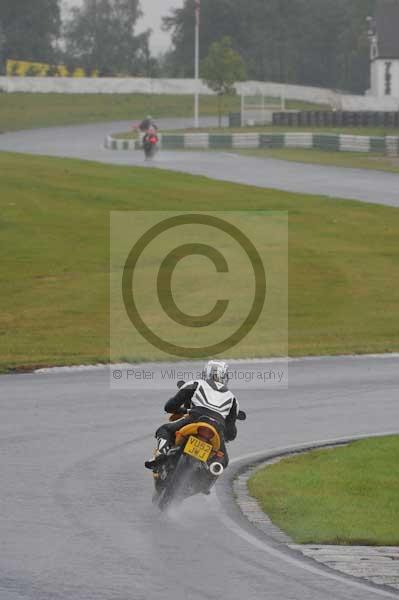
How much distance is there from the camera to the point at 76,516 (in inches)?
439

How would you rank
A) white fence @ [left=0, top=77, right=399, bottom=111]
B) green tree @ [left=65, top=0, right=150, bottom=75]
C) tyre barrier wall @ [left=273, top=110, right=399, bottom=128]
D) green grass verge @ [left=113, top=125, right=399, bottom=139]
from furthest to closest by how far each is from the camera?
green tree @ [left=65, top=0, right=150, bottom=75]
white fence @ [left=0, top=77, right=399, bottom=111]
tyre barrier wall @ [left=273, top=110, right=399, bottom=128]
green grass verge @ [left=113, top=125, right=399, bottom=139]

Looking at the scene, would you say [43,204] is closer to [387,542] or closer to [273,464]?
[273,464]

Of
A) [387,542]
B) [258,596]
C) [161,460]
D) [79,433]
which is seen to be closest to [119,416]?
[79,433]

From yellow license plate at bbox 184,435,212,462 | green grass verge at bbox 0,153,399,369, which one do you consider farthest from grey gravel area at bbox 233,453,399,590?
green grass verge at bbox 0,153,399,369

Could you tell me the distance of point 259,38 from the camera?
478ft

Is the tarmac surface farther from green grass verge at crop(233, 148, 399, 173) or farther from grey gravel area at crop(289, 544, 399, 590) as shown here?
green grass verge at crop(233, 148, 399, 173)

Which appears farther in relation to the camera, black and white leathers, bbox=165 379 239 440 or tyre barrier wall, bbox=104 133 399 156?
tyre barrier wall, bbox=104 133 399 156

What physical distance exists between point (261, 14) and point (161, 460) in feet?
457

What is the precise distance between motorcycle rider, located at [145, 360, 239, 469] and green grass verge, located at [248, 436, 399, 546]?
0.88 m

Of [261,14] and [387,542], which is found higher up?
[261,14]

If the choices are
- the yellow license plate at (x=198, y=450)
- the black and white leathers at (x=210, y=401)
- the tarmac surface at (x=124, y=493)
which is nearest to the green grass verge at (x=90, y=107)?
the tarmac surface at (x=124, y=493)

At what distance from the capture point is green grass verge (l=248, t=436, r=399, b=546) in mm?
10797

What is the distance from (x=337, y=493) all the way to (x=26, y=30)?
440 ft

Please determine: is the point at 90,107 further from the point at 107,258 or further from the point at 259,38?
the point at 107,258
